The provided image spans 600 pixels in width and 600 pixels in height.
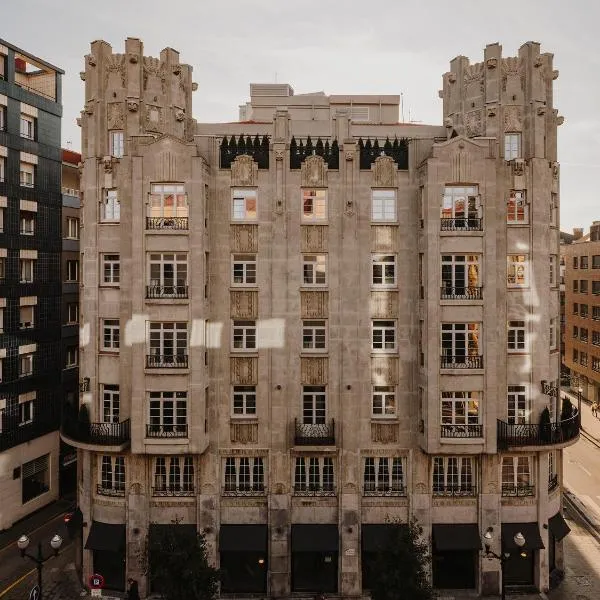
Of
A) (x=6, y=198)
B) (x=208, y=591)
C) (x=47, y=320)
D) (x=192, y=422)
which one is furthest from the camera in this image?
(x=47, y=320)

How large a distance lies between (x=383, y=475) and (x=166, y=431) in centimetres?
1185

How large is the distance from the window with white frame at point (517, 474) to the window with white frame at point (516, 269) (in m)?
9.51

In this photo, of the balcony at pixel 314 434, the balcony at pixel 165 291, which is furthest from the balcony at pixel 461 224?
the balcony at pixel 165 291

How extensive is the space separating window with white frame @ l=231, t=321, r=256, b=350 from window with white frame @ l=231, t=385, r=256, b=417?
2170 mm

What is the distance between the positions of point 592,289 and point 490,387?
5055cm

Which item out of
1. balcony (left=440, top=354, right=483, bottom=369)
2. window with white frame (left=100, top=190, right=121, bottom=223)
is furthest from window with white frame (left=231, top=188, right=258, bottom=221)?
balcony (left=440, top=354, right=483, bottom=369)

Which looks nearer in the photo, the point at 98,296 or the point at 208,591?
the point at 208,591

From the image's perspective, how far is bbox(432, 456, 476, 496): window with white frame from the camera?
1091 inches

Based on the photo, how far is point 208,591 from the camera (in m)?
23.0

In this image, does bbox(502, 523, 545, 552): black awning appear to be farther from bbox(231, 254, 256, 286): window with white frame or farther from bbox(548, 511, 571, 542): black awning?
bbox(231, 254, 256, 286): window with white frame

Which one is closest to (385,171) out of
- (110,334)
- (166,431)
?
(110,334)

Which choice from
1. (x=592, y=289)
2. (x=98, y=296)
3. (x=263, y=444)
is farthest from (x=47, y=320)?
(x=592, y=289)

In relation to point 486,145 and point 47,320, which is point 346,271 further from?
point 47,320

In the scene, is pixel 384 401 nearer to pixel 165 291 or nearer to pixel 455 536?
pixel 455 536
